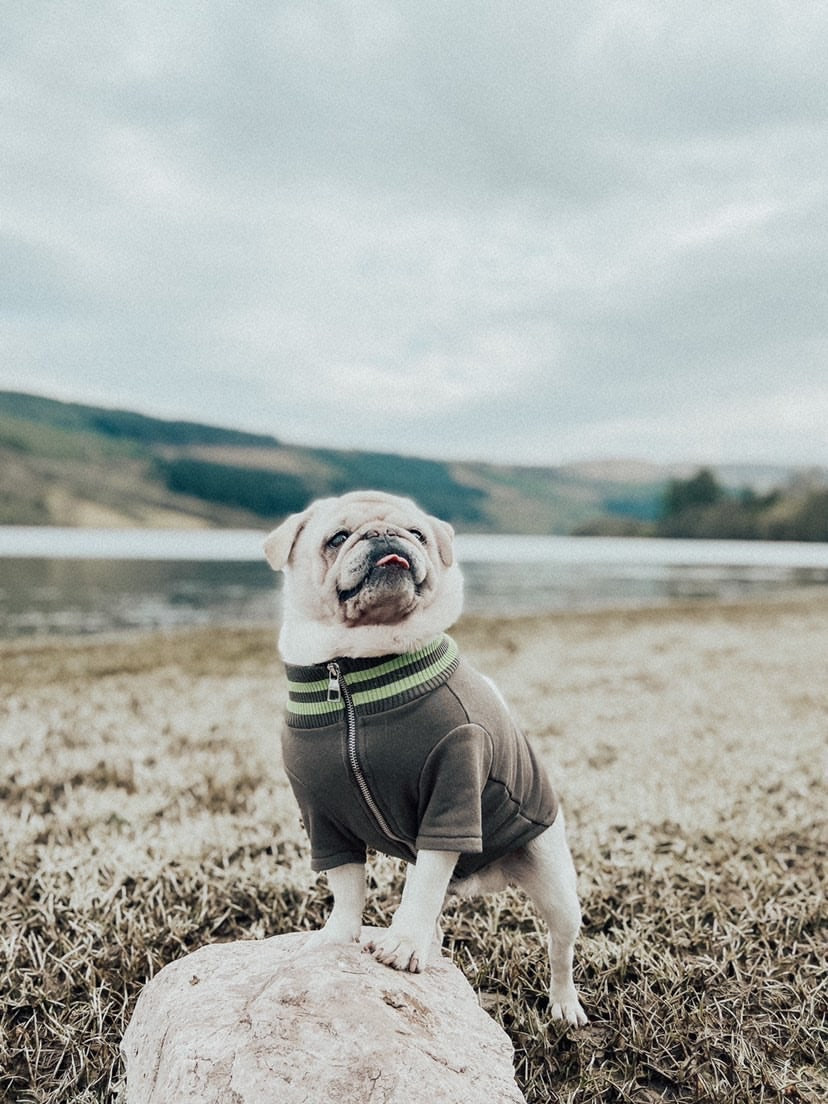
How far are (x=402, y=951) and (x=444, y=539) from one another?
132cm

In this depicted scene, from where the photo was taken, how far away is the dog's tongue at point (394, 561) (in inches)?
97.0

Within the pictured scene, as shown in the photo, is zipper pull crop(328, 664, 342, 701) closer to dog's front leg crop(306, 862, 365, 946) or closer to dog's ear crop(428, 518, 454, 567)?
dog's ear crop(428, 518, 454, 567)

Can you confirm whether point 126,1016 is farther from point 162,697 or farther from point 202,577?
point 202,577

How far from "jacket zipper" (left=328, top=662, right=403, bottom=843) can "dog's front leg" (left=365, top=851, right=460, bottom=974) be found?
18 centimetres

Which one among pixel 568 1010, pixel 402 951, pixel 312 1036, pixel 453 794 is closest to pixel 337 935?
pixel 402 951

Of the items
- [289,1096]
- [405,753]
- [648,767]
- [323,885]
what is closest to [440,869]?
[405,753]

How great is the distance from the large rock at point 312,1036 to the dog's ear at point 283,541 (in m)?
1.28

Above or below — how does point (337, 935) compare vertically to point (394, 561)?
below

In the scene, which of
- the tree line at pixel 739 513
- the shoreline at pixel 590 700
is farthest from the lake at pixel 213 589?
the tree line at pixel 739 513

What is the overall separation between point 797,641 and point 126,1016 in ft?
48.4

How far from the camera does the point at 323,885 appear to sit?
404cm

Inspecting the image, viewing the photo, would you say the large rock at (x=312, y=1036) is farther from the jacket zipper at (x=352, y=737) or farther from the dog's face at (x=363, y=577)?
the dog's face at (x=363, y=577)

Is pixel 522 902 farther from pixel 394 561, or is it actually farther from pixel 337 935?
pixel 394 561

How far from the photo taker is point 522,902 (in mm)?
4000
